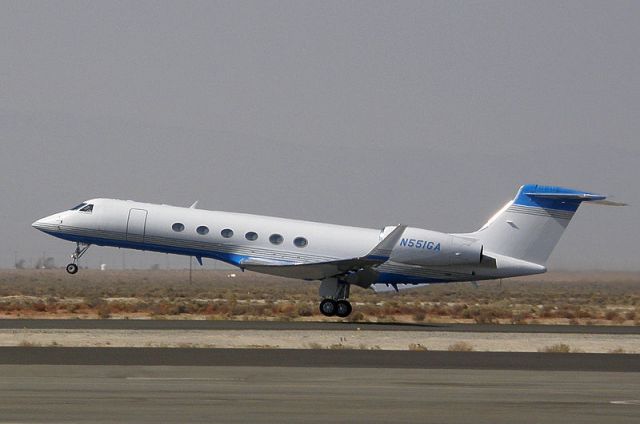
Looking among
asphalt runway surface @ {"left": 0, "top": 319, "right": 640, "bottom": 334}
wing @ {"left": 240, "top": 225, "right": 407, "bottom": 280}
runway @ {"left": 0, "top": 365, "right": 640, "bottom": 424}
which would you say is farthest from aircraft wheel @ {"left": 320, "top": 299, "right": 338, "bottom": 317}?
runway @ {"left": 0, "top": 365, "right": 640, "bottom": 424}

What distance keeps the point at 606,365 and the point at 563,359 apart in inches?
53.8

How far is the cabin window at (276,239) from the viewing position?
3741cm

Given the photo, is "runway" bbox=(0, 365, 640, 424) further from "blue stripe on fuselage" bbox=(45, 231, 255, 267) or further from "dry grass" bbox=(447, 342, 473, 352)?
"blue stripe on fuselage" bbox=(45, 231, 255, 267)

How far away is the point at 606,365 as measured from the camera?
2127 cm

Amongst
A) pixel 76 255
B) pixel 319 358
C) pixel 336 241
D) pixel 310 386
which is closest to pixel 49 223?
pixel 76 255

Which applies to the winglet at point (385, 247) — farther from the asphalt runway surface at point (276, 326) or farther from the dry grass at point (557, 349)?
the dry grass at point (557, 349)

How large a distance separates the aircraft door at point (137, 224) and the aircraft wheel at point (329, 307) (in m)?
6.11

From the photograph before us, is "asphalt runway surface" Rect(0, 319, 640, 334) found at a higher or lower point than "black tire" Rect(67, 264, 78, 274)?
lower

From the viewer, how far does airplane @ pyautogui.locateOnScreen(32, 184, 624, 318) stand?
36625mm

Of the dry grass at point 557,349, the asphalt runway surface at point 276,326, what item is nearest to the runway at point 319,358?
the dry grass at point 557,349

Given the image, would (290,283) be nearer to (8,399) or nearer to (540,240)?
(540,240)

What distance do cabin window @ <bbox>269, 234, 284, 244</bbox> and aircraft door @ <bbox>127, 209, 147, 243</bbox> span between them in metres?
3.98

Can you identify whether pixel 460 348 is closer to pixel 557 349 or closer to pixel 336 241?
pixel 557 349

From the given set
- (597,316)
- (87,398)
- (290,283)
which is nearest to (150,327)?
(87,398)
